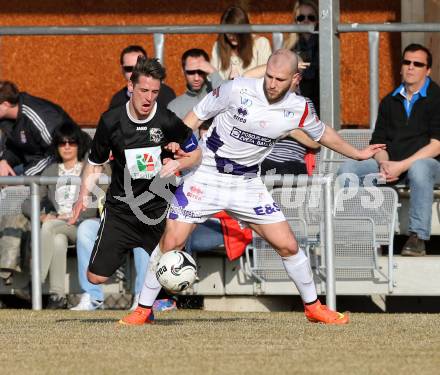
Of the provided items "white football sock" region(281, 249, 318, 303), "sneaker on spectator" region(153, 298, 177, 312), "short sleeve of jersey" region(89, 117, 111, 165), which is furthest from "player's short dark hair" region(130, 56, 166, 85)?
"sneaker on spectator" region(153, 298, 177, 312)

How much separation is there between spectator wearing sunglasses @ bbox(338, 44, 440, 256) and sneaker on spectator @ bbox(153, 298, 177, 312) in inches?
73.8

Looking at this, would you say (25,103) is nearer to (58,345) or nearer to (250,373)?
(58,345)

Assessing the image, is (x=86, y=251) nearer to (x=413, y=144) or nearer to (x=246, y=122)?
(x=246, y=122)

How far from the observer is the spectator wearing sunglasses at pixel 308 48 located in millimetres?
11461

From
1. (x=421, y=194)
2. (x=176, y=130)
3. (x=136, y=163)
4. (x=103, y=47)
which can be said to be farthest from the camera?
(x=103, y=47)

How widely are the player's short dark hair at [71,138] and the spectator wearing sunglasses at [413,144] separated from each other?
237cm

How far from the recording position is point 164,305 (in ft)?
33.8

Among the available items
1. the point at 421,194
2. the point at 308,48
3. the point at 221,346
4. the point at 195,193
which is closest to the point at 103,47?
the point at 308,48

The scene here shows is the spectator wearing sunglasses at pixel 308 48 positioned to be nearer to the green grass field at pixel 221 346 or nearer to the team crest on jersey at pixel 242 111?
the green grass field at pixel 221 346

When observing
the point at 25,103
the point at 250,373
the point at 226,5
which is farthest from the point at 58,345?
the point at 226,5

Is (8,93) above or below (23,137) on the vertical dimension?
above

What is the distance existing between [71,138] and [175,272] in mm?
3188

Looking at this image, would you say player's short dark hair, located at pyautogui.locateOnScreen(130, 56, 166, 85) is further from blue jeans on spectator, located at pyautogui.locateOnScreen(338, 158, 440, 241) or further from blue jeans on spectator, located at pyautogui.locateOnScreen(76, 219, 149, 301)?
blue jeans on spectator, located at pyautogui.locateOnScreen(338, 158, 440, 241)

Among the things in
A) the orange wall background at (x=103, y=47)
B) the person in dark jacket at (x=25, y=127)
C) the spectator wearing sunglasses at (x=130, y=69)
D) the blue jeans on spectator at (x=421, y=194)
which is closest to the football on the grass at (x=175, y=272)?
the blue jeans on spectator at (x=421, y=194)
